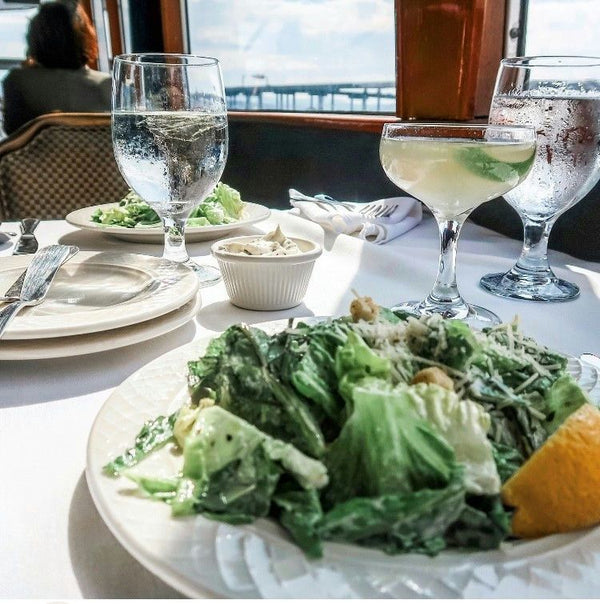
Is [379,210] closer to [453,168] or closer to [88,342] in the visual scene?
[453,168]

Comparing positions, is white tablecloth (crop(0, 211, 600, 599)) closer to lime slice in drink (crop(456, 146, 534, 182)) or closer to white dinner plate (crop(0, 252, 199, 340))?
white dinner plate (crop(0, 252, 199, 340))

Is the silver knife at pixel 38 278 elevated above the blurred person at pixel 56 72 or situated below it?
below

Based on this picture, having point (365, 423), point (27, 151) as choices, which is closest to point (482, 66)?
point (27, 151)

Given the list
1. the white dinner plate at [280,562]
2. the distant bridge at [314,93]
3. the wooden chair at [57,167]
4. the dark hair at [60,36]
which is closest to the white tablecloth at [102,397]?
the white dinner plate at [280,562]

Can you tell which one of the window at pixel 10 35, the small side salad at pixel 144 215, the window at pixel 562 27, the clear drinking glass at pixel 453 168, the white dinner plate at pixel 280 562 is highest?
the window at pixel 10 35

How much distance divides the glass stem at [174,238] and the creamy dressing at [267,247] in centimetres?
14

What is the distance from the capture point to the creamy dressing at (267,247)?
2.90ft

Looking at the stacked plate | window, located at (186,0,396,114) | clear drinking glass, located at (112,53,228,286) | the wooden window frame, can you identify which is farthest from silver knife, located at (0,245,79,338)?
window, located at (186,0,396,114)

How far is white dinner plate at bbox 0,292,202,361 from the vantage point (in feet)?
2.06

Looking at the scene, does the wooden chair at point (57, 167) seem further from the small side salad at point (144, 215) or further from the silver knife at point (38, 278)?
the silver knife at point (38, 278)

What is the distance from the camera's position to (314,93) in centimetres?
310

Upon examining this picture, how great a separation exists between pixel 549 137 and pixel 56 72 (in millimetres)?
3083

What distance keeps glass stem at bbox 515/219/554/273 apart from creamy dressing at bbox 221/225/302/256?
0.43 metres

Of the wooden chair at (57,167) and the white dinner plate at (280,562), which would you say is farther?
the wooden chair at (57,167)
